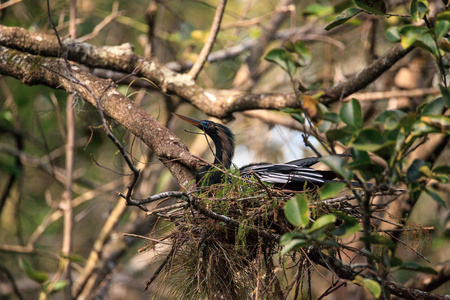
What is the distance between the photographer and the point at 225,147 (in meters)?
3.79

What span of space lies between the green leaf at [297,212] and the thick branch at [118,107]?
1.15 m

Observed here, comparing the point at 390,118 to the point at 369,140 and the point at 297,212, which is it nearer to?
the point at 369,140

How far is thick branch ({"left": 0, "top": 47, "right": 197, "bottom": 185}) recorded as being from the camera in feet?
8.72

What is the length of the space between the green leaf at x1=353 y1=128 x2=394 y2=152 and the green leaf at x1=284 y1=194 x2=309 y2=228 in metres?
0.28

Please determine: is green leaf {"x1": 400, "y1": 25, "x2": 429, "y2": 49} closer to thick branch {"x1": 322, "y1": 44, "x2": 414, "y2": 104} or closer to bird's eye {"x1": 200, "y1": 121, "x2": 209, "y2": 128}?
thick branch {"x1": 322, "y1": 44, "x2": 414, "y2": 104}

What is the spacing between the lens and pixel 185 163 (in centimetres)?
269

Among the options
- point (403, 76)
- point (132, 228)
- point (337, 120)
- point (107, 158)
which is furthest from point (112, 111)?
point (107, 158)

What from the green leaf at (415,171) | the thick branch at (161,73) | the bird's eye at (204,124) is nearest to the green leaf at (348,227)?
the green leaf at (415,171)

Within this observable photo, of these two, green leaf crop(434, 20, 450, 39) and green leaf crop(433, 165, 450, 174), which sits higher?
green leaf crop(434, 20, 450, 39)

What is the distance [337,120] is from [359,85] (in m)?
1.61

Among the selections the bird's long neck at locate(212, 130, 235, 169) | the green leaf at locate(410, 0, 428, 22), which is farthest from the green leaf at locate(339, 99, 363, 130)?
the bird's long neck at locate(212, 130, 235, 169)

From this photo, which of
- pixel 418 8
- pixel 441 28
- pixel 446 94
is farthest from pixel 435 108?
pixel 418 8

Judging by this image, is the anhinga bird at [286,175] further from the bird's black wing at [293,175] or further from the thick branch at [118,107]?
the thick branch at [118,107]

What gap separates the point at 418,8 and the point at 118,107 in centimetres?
177
